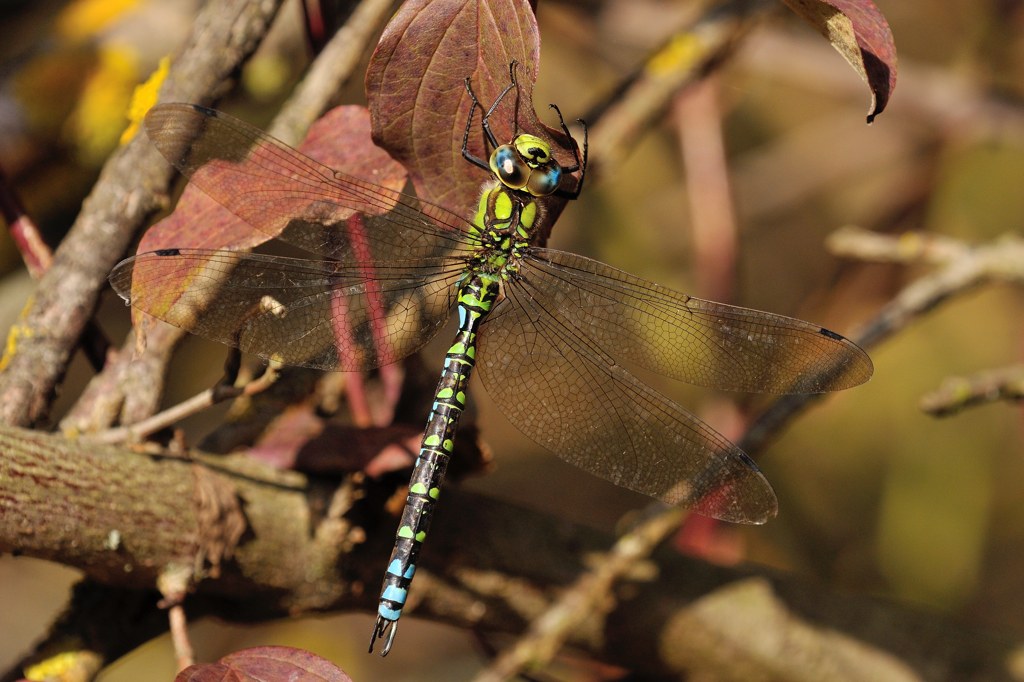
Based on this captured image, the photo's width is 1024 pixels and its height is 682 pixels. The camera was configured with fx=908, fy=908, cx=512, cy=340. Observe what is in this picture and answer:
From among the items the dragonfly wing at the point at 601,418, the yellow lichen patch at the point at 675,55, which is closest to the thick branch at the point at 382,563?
the dragonfly wing at the point at 601,418

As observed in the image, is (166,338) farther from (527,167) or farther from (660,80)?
(660,80)

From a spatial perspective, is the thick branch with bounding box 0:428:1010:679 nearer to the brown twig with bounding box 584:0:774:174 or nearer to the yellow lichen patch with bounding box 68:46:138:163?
the brown twig with bounding box 584:0:774:174

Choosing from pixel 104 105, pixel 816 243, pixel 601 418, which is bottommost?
pixel 601 418

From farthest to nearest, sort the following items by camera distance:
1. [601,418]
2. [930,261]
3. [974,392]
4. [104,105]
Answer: [104,105] < [930,261] < [974,392] < [601,418]

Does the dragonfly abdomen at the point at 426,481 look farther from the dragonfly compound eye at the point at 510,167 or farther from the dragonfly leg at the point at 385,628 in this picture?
the dragonfly compound eye at the point at 510,167

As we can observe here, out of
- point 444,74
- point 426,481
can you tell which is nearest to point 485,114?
point 444,74

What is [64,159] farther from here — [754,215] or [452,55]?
[754,215]

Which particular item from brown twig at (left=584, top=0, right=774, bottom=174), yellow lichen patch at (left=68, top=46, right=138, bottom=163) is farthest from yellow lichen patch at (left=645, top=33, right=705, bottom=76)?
yellow lichen patch at (left=68, top=46, right=138, bottom=163)

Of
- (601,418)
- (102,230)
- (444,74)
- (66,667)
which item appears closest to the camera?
(444,74)
